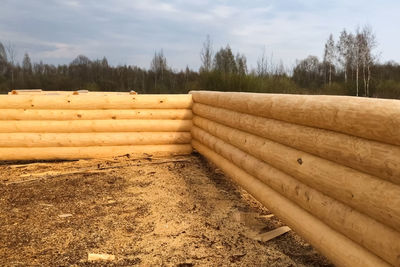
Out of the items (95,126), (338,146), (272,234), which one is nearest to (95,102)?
(95,126)

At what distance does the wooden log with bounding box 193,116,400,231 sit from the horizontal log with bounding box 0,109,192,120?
3.27 meters

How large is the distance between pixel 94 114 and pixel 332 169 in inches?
201

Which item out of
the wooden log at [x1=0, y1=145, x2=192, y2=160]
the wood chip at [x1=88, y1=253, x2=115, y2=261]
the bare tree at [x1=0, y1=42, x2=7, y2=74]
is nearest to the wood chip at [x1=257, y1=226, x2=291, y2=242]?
the wood chip at [x1=88, y1=253, x2=115, y2=261]

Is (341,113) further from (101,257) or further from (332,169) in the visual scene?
(101,257)

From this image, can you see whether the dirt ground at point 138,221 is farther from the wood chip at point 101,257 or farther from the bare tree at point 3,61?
the bare tree at point 3,61

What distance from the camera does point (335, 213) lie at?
2.20 m

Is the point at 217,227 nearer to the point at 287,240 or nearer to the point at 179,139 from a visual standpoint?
the point at 287,240

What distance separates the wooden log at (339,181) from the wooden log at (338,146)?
0.15 ft

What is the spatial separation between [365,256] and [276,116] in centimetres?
153

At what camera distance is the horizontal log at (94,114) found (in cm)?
614

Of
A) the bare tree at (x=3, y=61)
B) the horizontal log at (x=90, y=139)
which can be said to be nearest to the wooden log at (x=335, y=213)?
the horizontal log at (x=90, y=139)

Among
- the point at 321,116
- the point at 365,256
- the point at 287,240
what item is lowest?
the point at 287,240

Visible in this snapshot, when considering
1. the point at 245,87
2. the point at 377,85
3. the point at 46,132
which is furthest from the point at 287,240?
the point at 377,85

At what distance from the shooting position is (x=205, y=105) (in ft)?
19.5
